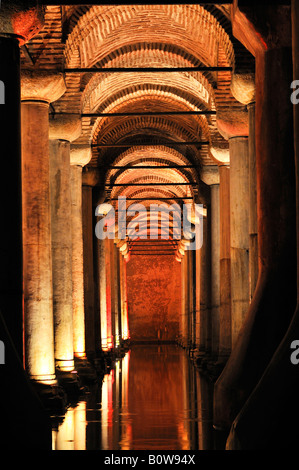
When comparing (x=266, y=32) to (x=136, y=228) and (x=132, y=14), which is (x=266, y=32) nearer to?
(x=132, y=14)

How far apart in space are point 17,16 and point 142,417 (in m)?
4.62

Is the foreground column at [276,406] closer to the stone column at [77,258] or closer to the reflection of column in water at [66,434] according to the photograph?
the reflection of column in water at [66,434]

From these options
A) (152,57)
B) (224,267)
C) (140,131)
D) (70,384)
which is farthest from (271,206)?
(140,131)

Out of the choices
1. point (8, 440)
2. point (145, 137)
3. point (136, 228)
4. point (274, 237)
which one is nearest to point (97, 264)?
point (145, 137)

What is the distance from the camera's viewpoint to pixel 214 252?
694 inches

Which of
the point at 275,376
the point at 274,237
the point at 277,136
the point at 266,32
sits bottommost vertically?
the point at 275,376

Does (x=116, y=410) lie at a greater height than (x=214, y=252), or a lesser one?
lesser

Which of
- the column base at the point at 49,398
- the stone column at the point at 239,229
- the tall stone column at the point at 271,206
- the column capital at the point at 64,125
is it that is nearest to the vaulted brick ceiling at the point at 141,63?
the column capital at the point at 64,125

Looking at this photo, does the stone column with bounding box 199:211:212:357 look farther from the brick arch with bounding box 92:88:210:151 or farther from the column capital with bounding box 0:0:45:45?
the column capital with bounding box 0:0:45:45

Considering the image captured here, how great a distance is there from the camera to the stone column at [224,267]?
14680mm

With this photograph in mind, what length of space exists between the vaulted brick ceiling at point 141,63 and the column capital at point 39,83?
0.13m

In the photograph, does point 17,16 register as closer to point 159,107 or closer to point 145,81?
point 145,81

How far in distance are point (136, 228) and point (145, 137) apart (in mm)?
16208

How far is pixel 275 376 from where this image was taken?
5383mm
